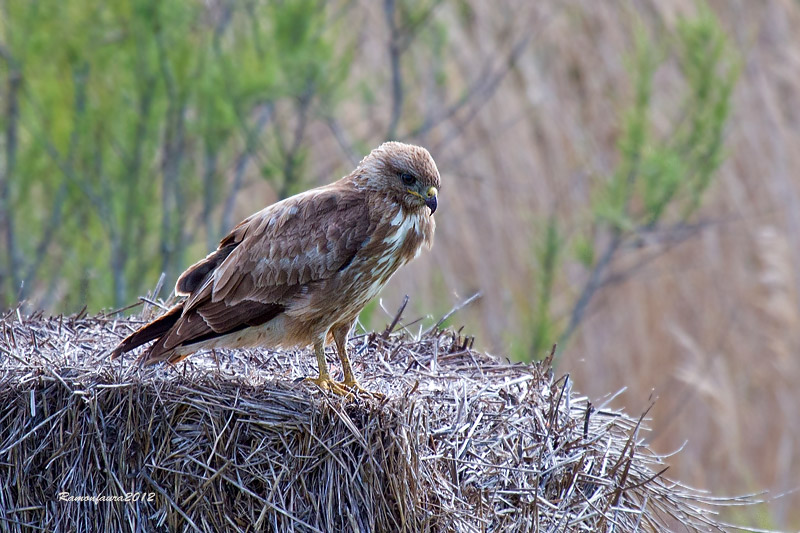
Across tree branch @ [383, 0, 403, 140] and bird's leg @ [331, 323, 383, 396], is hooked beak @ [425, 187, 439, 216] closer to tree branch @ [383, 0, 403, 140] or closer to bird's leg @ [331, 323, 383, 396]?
bird's leg @ [331, 323, 383, 396]

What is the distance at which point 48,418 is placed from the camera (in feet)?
8.23

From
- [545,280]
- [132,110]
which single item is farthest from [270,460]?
[132,110]

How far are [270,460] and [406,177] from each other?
102 cm

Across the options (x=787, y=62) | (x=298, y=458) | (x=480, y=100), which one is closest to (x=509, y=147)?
(x=480, y=100)

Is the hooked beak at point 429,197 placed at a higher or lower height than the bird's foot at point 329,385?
higher

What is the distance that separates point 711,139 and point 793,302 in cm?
143

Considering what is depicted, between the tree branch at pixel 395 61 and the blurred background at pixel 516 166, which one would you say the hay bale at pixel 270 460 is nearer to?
the blurred background at pixel 516 166

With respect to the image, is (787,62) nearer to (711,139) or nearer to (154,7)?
(711,139)

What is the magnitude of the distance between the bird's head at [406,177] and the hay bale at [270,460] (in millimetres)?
646

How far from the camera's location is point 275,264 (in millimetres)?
2965

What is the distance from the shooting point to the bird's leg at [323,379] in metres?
2.77

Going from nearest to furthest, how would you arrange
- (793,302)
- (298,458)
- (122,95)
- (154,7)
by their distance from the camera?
1. (298,458)
2. (154,7)
3. (122,95)
4. (793,302)

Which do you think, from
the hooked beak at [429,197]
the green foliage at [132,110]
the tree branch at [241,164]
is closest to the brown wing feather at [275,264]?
the hooked beak at [429,197]

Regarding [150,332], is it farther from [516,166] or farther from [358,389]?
[516,166]
